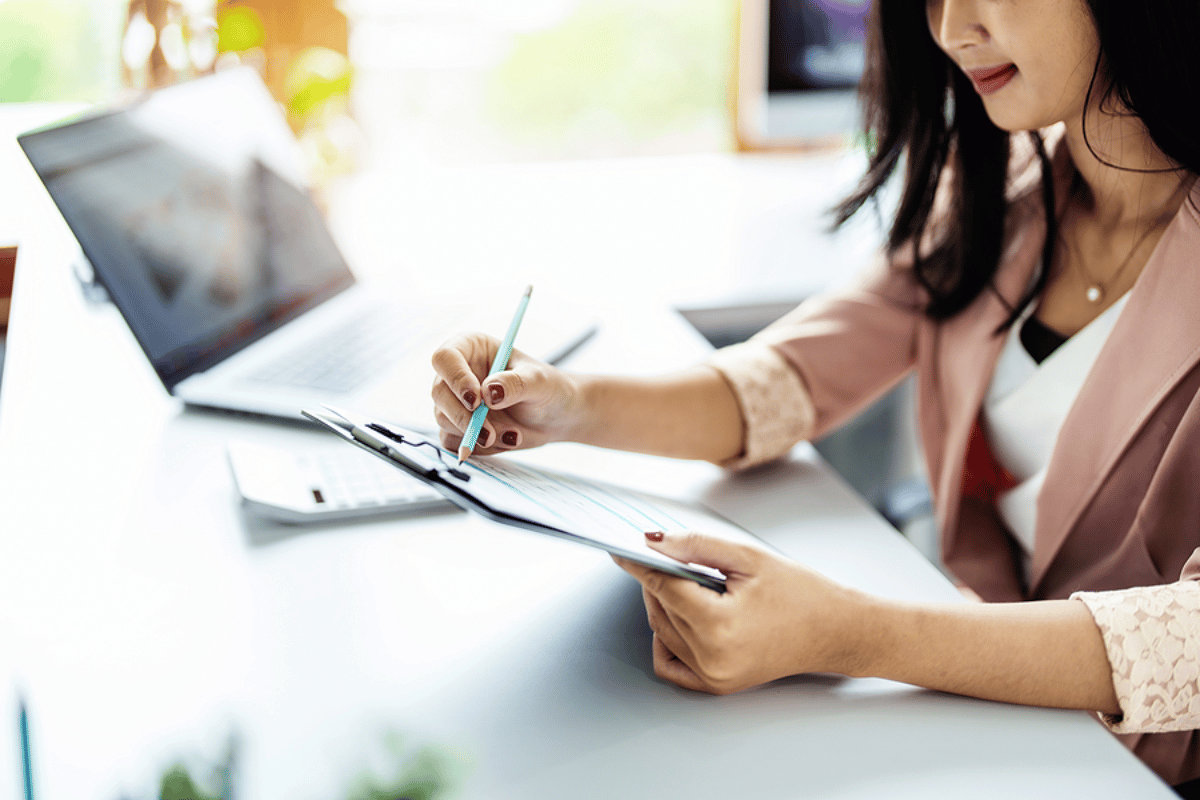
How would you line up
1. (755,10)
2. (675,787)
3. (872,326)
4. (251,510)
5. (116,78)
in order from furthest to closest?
(755,10) → (116,78) → (872,326) → (251,510) → (675,787)

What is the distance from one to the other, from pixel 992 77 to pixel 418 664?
636 millimetres

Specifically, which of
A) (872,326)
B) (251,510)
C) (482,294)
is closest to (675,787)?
(251,510)

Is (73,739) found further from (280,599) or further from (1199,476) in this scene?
(1199,476)

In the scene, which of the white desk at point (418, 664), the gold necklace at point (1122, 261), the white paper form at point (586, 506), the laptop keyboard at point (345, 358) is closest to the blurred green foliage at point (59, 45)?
the laptop keyboard at point (345, 358)

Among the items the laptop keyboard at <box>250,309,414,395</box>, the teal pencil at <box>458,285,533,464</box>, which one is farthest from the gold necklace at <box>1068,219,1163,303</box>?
the laptop keyboard at <box>250,309,414,395</box>

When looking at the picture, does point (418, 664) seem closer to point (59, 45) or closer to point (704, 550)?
point (704, 550)

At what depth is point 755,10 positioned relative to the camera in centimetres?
192

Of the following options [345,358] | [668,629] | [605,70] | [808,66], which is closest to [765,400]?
[668,629]

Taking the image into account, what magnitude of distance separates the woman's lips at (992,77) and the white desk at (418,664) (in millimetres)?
353

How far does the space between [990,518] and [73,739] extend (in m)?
0.82

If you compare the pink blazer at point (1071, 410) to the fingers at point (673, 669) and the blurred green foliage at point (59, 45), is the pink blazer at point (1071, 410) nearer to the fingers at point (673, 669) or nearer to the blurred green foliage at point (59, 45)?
the fingers at point (673, 669)

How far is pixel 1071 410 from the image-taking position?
750 mm

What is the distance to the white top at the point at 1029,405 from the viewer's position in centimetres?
80

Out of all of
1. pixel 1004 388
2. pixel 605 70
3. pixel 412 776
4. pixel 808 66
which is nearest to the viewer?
pixel 412 776
